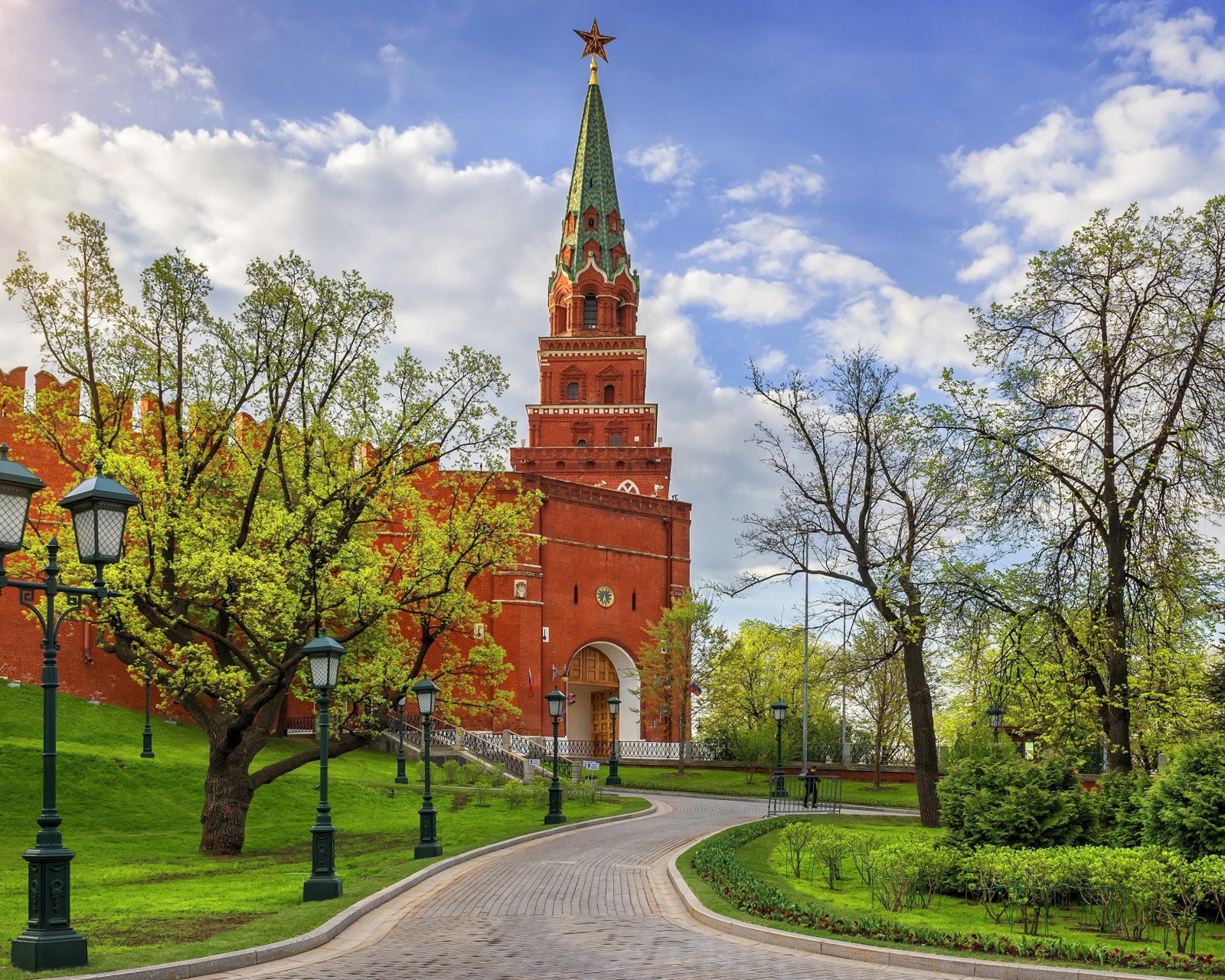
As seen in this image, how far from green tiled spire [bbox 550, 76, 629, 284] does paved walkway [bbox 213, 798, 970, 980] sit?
4808 cm

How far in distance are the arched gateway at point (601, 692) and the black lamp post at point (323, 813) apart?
102ft

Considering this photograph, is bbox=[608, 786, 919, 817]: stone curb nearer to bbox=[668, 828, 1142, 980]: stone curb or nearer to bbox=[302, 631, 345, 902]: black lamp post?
bbox=[302, 631, 345, 902]: black lamp post

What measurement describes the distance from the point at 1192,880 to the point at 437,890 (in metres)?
8.60

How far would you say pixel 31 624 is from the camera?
31.6 m

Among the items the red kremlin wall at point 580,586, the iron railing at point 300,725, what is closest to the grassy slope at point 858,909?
the iron railing at point 300,725

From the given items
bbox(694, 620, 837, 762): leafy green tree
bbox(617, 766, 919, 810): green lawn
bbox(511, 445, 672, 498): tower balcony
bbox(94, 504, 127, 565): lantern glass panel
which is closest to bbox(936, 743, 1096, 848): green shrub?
bbox(94, 504, 127, 565): lantern glass panel

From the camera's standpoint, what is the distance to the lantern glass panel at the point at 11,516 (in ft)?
29.3

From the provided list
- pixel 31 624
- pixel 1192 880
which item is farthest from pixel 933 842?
pixel 31 624

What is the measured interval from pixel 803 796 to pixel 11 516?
26.0 m

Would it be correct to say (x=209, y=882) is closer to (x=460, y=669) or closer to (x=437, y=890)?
(x=437, y=890)

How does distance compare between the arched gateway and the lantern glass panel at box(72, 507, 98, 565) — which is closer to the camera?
the lantern glass panel at box(72, 507, 98, 565)

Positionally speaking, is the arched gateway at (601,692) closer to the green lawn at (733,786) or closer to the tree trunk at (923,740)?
the green lawn at (733,786)

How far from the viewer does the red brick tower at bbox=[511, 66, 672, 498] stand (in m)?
56.1

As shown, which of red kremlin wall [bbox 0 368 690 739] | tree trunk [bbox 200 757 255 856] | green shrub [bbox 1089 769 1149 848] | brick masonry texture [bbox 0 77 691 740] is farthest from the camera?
red kremlin wall [bbox 0 368 690 739]
